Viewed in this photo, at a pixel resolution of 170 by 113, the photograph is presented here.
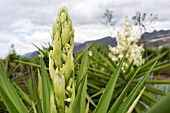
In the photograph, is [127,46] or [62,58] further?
[127,46]

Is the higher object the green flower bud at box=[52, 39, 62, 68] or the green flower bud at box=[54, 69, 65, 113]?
the green flower bud at box=[52, 39, 62, 68]

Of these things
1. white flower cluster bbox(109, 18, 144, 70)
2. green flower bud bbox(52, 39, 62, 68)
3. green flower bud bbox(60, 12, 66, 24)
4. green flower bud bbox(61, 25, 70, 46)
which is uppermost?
green flower bud bbox(60, 12, 66, 24)

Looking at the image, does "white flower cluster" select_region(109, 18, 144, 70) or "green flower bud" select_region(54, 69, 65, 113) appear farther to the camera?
"white flower cluster" select_region(109, 18, 144, 70)

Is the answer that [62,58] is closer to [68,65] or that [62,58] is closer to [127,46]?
[68,65]

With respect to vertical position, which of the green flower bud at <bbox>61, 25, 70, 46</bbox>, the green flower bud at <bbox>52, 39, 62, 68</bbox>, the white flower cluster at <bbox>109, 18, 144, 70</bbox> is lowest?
the white flower cluster at <bbox>109, 18, 144, 70</bbox>

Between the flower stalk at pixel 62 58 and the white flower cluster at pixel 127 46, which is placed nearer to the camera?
the flower stalk at pixel 62 58

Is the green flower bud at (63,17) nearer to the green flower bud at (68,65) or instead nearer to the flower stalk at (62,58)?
the flower stalk at (62,58)

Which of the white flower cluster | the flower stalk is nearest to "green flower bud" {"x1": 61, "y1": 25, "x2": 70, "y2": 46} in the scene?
the flower stalk

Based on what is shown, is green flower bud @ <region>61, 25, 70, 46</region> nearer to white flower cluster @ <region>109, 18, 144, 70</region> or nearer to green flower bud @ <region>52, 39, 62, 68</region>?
green flower bud @ <region>52, 39, 62, 68</region>

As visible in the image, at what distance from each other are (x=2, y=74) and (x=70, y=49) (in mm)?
259

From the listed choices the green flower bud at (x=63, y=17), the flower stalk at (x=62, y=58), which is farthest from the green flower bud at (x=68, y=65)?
the green flower bud at (x=63, y=17)

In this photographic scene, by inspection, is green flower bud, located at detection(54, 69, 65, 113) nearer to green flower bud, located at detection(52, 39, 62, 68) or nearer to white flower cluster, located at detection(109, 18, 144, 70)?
green flower bud, located at detection(52, 39, 62, 68)

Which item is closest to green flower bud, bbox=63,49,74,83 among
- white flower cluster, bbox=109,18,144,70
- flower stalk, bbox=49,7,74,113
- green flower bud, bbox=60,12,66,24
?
flower stalk, bbox=49,7,74,113

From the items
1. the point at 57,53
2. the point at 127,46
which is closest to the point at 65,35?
the point at 57,53
